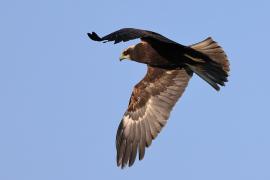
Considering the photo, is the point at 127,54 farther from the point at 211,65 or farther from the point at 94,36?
the point at 94,36

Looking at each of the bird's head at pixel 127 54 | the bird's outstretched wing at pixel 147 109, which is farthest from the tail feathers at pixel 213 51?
the bird's head at pixel 127 54

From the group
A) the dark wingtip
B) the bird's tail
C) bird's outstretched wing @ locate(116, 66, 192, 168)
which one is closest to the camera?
the dark wingtip

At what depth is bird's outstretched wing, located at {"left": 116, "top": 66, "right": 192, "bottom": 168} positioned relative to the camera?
13.6 meters

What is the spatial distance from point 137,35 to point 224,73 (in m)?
2.29

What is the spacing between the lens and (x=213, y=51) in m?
13.9

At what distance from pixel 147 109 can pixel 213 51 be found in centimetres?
164

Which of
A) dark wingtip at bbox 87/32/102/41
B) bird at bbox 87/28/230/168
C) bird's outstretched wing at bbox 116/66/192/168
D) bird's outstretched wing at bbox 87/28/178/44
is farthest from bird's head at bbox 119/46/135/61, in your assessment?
dark wingtip at bbox 87/32/102/41

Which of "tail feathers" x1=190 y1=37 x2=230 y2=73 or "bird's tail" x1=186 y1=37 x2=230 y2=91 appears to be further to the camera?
"tail feathers" x1=190 y1=37 x2=230 y2=73

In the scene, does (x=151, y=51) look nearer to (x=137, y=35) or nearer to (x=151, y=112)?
(x=151, y=112)

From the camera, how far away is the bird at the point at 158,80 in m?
13.0

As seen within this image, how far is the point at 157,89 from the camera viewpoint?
47.8 feet

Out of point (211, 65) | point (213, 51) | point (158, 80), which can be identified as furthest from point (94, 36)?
point (158, 80)

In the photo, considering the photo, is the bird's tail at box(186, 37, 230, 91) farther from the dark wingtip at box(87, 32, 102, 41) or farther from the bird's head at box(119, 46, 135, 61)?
the dark wingtip at box(87, 32, 102, 41)

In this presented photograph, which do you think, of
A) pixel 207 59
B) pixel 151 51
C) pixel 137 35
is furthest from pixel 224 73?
pixel 137 35
